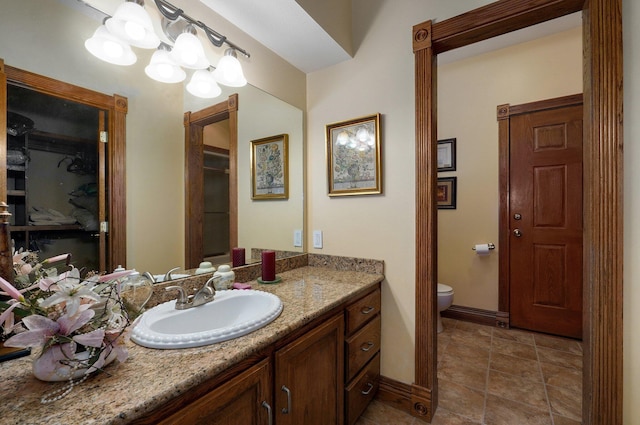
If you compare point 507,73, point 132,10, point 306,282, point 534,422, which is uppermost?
point 507,73

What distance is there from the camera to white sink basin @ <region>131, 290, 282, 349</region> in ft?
2.60

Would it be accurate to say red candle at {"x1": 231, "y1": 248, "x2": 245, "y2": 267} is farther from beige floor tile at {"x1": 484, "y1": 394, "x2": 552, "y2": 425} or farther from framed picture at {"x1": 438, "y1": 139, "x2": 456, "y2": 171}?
framed picture at {"x1": 438, "y1": 139, "x2": 456, "y2": 171}

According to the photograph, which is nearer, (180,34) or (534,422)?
(180,34)

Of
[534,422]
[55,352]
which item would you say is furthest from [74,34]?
[534,422]

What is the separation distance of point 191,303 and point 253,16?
1453 millimetres

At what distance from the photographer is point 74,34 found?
0.97 metres

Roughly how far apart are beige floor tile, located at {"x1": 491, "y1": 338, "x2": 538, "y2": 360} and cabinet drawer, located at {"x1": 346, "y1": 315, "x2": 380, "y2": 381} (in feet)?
4.32

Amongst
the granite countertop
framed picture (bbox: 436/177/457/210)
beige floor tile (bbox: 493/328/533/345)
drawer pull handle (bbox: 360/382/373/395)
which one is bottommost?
beige floor tile (bbox: 493/328/533/345)

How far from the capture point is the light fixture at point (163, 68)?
1197 millimetres

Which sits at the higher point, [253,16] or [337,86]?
[253,16]

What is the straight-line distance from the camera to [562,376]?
73.8 inches

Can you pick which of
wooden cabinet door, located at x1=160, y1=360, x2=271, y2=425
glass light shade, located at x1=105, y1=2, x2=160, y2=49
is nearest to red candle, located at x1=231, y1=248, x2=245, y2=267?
wooden cabinet door, located at x1=160, y1=360, x2=271, y2=425

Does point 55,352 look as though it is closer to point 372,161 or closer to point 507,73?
point 372,161

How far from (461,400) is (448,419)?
214 millimetres
